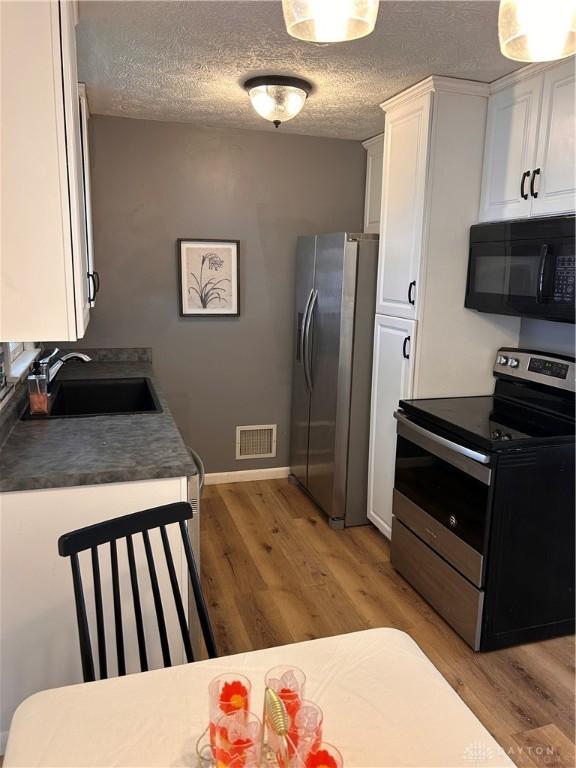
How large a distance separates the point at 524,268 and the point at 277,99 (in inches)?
53.2

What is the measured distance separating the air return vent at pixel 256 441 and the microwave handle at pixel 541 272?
2.16 metres

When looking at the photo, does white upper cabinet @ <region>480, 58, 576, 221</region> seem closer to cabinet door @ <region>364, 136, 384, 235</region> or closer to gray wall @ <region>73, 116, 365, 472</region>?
cabinet door @ <region>364, 136, 384, 235</region>

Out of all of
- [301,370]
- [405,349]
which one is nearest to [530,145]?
[405,349]

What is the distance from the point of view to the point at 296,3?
3.23 feet

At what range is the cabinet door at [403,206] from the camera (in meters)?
2.69

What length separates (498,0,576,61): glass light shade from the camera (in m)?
0.94

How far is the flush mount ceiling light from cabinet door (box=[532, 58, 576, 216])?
1.05 meters

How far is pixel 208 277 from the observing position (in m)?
3.71

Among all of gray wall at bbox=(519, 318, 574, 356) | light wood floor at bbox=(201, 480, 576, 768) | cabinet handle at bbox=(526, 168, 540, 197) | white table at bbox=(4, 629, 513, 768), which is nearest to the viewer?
white table at bbox=(4, 629, 513, 768)

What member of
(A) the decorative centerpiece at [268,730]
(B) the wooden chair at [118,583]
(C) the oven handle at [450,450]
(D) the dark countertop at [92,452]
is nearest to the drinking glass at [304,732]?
(A) the decorative centerpiece at [268,730]

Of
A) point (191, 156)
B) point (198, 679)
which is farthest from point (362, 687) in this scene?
point (191, 156)

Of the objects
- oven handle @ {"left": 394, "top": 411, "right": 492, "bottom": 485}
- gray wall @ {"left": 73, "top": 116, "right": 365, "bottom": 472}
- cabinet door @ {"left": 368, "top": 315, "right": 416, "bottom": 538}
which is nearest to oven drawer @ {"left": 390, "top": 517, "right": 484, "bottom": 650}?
cabinet door @ {"left": 368, "top": 315, "right": 416, "bottom": 538}

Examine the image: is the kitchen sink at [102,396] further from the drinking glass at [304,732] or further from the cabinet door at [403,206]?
the drinking glass at [304,732]

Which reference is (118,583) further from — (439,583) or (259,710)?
(439,583)
